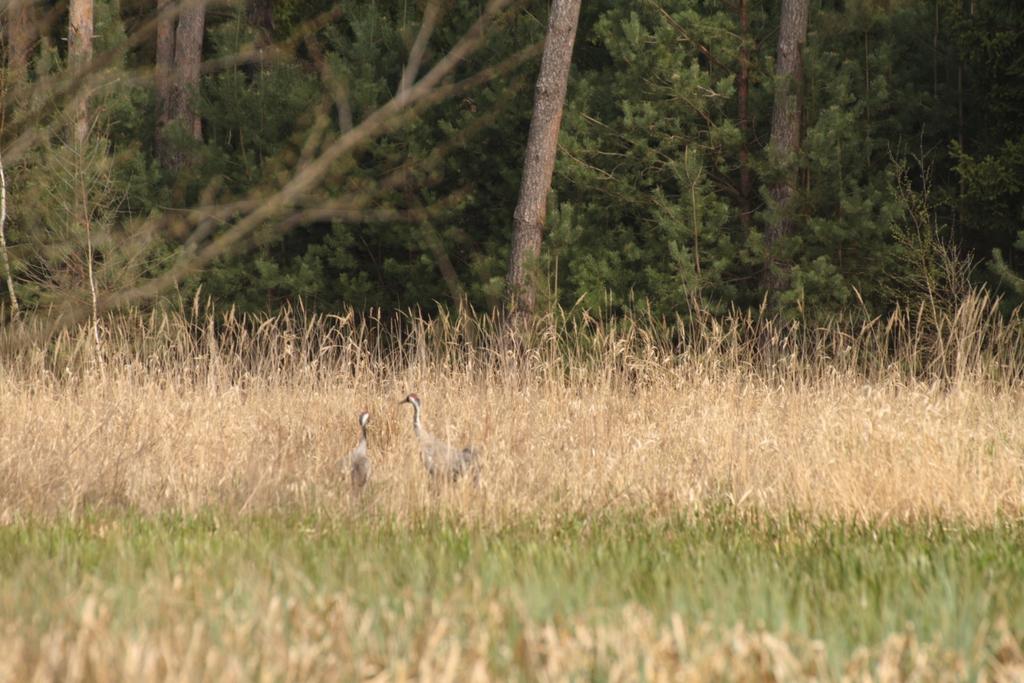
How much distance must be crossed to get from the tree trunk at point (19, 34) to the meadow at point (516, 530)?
3.01 ft

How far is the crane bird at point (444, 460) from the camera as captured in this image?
6602 mm

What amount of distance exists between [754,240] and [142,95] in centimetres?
802

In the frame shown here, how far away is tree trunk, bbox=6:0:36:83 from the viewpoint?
389cm

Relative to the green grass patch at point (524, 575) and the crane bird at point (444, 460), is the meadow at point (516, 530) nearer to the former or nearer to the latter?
the green grass patch at point (524, 575)

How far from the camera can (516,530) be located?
5223 mm

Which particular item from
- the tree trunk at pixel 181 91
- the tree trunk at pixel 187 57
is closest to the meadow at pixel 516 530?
the tree trunk at pixel 181 91

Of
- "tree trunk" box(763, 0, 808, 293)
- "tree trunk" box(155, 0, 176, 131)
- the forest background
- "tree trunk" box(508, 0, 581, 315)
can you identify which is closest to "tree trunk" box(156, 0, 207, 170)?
"tree trunk" box(155, 0, 176, 131)

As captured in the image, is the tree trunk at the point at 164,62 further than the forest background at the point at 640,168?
Yes

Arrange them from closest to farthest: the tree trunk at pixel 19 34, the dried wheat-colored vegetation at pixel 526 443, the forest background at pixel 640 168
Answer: the tree trunk at pixel 19 34 < the dried wheat-colored vegetation at pixel 526 443 < the forest background at pixel 640 168

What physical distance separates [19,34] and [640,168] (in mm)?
11283

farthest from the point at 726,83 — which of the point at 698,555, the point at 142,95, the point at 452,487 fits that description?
the point at 698,555

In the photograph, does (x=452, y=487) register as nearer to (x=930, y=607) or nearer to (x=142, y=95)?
(x=930, y=607)

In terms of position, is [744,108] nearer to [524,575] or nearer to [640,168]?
[640,168]

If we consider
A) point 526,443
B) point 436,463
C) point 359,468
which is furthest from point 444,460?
point 526,443
